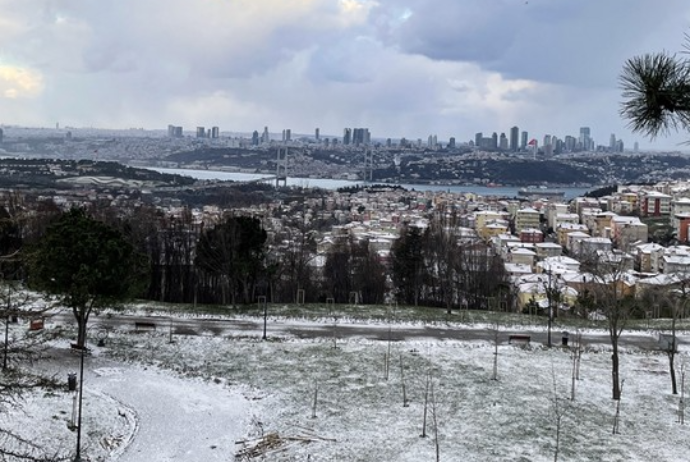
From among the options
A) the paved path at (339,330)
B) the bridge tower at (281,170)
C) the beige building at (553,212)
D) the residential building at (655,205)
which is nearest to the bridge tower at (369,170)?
the bridge tower at (281,170)

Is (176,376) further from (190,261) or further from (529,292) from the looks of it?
(529,292)

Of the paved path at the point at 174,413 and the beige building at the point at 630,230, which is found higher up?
the beige building at the point at 630,230

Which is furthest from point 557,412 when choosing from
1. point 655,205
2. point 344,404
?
point 655,205

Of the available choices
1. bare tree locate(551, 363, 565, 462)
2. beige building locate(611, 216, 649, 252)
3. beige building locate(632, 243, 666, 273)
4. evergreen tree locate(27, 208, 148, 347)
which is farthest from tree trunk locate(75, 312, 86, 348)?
beige building locate(611, 216, 649, 252)

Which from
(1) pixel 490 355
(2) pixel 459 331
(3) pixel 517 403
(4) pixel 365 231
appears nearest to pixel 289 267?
(2) pixel 459 331

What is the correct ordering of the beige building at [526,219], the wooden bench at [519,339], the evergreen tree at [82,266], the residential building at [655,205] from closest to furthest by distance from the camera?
the evergreen tree at [82,266] < the wooden bench at [519,339] < the beige building at [526,219] < the residential building at [655,205]

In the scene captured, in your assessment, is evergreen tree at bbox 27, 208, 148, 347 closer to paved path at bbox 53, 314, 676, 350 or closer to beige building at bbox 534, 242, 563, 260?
paved path at bbox 53, 314, 676, 350

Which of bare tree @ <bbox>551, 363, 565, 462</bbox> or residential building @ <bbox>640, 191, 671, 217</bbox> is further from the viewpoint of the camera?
residential building @ <bbox>640, 191, 671, 217</bbox>

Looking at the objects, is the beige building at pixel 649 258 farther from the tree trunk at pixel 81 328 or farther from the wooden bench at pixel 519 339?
the tree trunk at pixel 81 328
